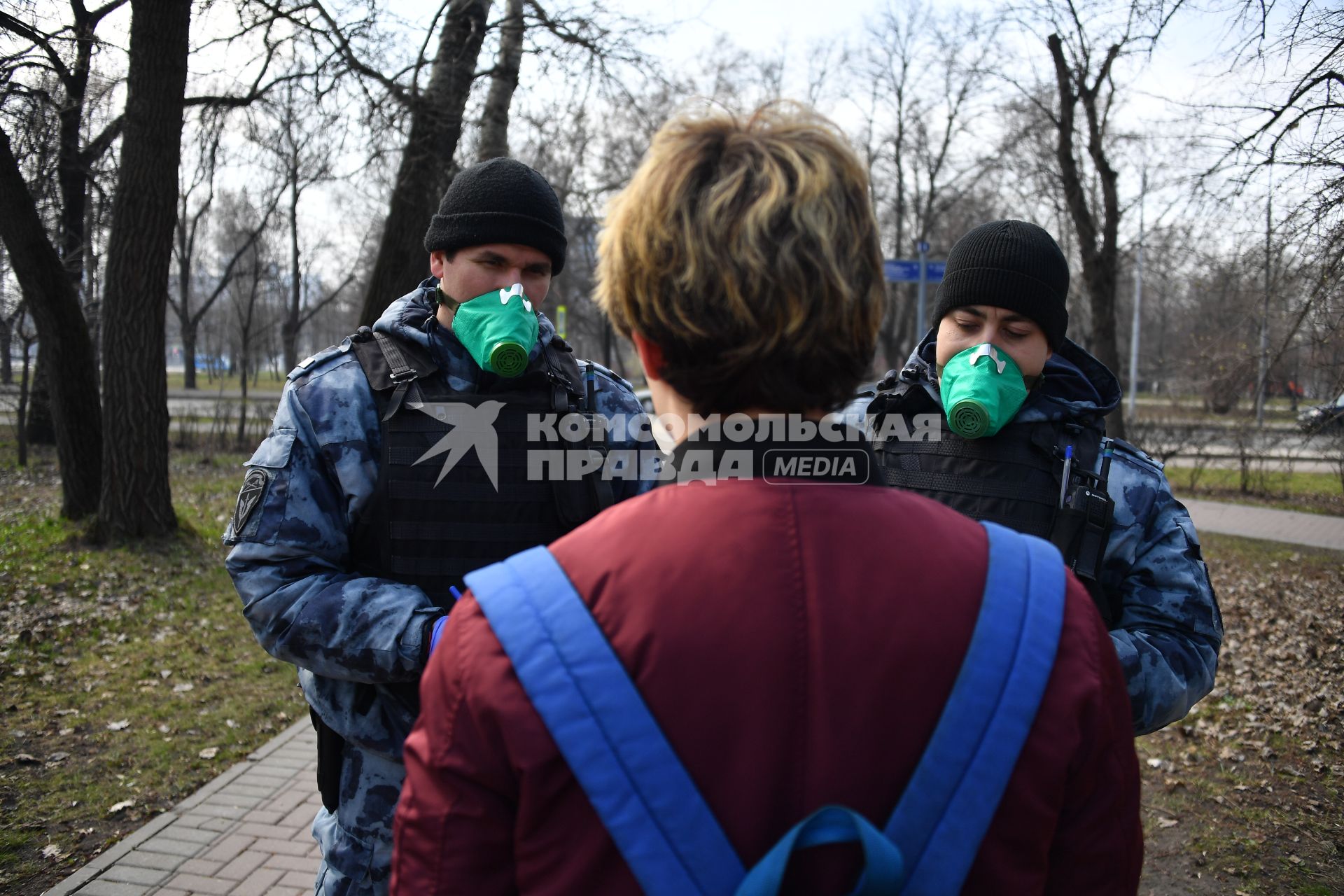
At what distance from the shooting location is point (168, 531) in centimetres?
842

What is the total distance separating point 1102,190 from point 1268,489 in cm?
662

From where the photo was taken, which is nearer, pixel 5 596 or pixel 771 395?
pixel 771 395

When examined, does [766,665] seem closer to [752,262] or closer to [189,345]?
[752,262]

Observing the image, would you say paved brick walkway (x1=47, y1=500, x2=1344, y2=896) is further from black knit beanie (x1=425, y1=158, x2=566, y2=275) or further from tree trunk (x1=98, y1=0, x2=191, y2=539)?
tree trunk (x1=98, y1=0, x2=191, y2=539)

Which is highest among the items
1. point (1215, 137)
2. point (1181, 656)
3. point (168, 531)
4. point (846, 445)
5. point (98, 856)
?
point (1215, 137)

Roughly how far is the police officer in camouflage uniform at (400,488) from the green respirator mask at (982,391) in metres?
0.81

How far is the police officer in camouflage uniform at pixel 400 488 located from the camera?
1911 millimetres

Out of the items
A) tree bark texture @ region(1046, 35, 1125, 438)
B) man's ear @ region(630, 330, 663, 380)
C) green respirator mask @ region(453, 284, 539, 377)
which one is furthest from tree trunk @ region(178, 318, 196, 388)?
man's ear @ region(630, 330, 663, 380)

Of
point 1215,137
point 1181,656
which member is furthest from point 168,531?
point 1215,137

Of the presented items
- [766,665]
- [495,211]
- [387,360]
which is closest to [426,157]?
[495,211]

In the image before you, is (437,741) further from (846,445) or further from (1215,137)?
(1215,137)

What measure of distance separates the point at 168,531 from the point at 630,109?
268 inches

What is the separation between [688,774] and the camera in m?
0.90

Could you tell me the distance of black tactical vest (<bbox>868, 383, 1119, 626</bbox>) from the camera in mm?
2092
